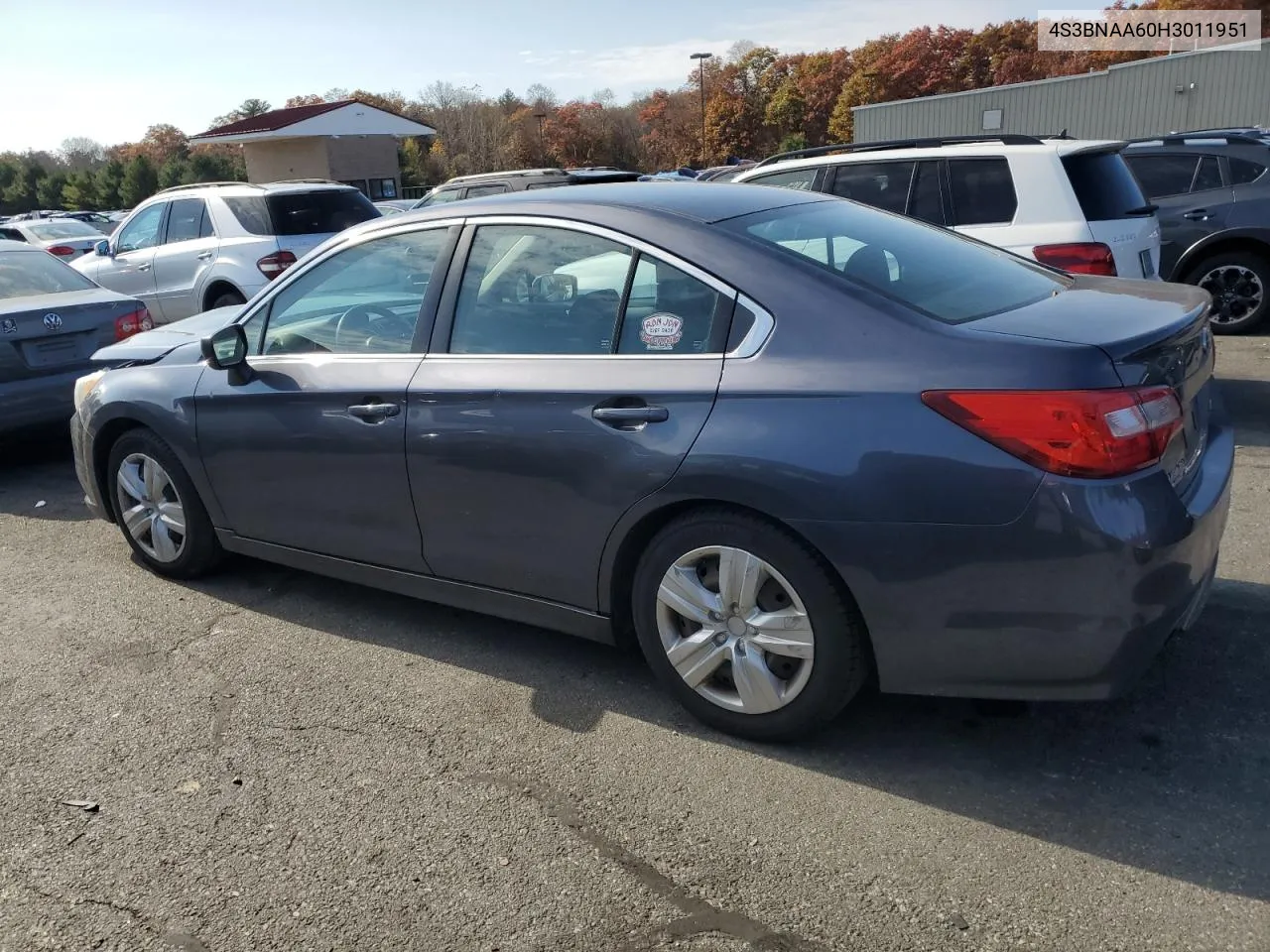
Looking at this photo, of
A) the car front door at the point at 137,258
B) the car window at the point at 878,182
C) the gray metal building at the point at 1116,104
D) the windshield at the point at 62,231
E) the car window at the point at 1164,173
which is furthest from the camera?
the gray metal building at the point at 1116,104

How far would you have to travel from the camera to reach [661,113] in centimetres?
7081

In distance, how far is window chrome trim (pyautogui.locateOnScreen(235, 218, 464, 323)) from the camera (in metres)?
3.97

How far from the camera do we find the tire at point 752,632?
9.85 feet

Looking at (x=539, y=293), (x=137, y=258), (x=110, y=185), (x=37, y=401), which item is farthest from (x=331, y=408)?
(x=110, y=185)

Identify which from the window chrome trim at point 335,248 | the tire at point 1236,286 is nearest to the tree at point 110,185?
the tire at point 1236,286

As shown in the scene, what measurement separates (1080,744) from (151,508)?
399cm

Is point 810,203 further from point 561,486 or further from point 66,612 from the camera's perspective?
point 66,612

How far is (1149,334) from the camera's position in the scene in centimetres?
291

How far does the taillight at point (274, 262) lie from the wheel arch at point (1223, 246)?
27.4ft

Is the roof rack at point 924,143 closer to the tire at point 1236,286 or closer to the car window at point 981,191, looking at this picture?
the car window at point 981,191

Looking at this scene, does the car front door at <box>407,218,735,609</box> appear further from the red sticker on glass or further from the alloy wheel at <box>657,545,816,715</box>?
the alloy wheel at <box>657,545,816,715</box>

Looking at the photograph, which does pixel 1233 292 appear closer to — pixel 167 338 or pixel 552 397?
pixel 552 397

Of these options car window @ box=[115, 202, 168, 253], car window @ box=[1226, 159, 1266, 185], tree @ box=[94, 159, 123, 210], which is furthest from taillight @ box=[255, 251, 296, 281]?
tree @ box=[94, 159, 123, 210]

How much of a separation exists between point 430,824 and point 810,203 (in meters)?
2.46
